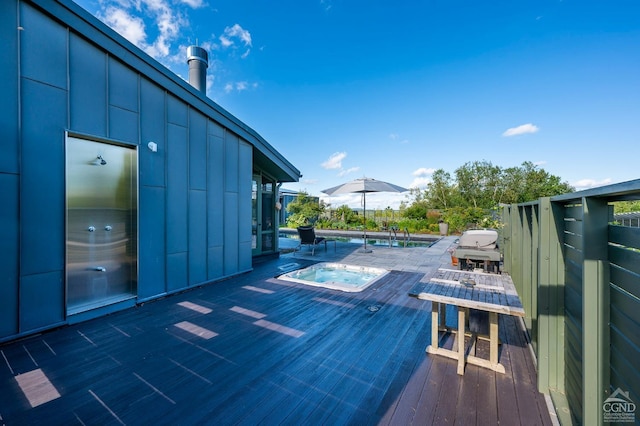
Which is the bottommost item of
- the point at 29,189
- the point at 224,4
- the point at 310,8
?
the point at 29,189

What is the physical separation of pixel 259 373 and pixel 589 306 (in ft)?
8.03

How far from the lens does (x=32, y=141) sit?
3135 mm

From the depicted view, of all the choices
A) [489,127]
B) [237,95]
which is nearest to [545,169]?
[489,127]

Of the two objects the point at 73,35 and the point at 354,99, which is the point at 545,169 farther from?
the point at 73,35

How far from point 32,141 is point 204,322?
10.2 feet

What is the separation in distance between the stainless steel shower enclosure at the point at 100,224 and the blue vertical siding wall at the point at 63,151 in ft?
0.47

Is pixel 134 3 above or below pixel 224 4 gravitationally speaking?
below

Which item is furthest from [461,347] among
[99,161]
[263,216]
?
[263,216]

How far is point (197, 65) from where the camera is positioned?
250 inches

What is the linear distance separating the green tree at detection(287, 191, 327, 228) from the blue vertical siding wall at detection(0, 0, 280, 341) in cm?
1154

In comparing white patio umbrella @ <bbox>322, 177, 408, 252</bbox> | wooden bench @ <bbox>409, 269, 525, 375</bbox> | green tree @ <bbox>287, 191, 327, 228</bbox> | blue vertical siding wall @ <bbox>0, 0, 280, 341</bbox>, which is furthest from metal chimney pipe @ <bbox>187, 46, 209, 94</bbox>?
green tree @ <bbox>287, 191, 327, 228</bbox>

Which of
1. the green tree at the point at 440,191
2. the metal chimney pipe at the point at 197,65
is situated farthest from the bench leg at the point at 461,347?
the green tree at the point at 440,191

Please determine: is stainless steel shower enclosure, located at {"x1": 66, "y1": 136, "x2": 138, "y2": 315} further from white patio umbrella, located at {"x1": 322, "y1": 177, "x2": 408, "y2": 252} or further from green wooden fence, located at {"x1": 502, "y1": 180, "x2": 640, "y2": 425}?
white patio umbrella, located at {"x1": 322, "y1": 177, "x2": 408, "y2": 252}

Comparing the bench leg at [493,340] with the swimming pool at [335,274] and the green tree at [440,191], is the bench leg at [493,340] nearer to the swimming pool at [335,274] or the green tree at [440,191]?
the swimming pool at [335,274]
